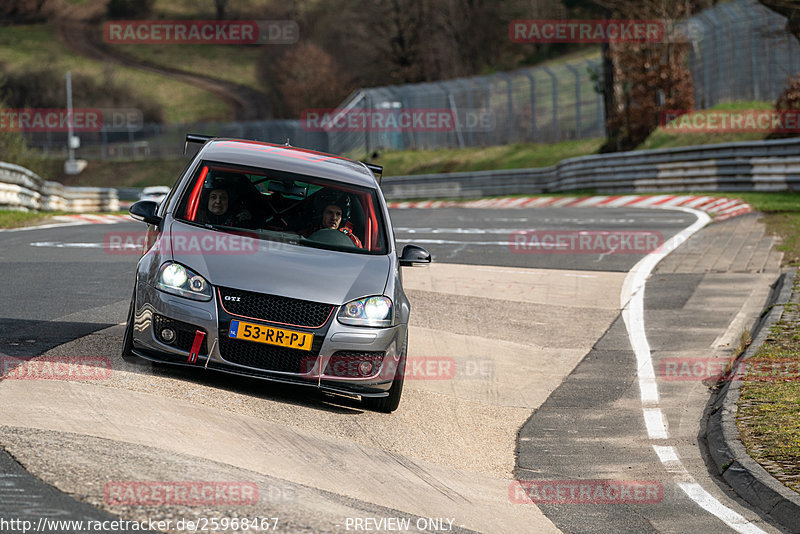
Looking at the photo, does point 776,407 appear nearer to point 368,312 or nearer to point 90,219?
point 368,312

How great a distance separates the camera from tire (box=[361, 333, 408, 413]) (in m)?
7.85

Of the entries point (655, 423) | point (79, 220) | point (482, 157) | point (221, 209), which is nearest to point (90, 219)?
point (79, 220)

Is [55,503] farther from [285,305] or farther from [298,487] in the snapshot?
[285,305]

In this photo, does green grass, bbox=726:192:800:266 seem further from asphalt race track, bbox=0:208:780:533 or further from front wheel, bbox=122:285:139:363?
front wheel, bbox=122:285:139:363

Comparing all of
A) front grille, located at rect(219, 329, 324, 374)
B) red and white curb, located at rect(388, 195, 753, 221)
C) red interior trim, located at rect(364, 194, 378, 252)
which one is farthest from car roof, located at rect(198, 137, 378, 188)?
red and white curb, located at rect(388, 195, 753, 221)

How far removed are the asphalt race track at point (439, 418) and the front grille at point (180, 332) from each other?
0.30m

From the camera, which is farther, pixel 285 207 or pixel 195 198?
pixel 285 207

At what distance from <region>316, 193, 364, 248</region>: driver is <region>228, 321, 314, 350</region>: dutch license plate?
51.9 inches

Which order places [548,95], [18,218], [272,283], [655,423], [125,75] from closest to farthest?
[272,283]
[655,423]
[18,218]
[548,95]
[125,75]

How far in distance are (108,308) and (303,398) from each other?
136 inches

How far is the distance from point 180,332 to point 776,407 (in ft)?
15.1

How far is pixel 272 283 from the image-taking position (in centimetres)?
738

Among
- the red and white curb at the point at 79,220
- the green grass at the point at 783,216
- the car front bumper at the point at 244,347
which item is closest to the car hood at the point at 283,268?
the car front bumper at the point at 244,347

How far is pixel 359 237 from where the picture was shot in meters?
8.52
